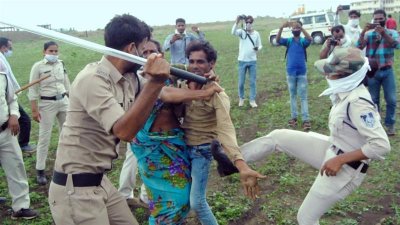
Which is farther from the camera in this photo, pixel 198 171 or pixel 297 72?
pixel 297 72

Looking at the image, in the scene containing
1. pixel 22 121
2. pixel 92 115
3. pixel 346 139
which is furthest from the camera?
pixel 22 121

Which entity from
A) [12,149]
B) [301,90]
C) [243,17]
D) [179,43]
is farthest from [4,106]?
[243,17]

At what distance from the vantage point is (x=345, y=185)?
3109mm

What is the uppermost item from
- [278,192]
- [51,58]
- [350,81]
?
[51,58]

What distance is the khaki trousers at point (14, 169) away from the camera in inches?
177

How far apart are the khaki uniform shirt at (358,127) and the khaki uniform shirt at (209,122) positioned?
770 mm

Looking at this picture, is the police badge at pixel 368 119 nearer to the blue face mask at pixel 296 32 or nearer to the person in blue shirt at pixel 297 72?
the person in blue shirt at pixel 297 72

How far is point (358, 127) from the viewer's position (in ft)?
9.77

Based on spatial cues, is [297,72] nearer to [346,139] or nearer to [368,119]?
[346,139]

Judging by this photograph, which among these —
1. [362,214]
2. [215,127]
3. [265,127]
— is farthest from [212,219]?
[265,127]

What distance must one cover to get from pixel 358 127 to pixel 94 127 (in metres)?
1.76

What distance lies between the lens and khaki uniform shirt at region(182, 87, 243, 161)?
305 cm

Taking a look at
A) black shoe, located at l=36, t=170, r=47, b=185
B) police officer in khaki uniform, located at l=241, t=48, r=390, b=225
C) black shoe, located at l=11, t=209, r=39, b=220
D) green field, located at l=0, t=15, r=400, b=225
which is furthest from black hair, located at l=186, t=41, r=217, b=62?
black shoe, located at l=36, t=170, r=47, b=185

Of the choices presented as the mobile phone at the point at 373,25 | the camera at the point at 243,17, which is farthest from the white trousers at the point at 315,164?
the camera at the point at 243,17
